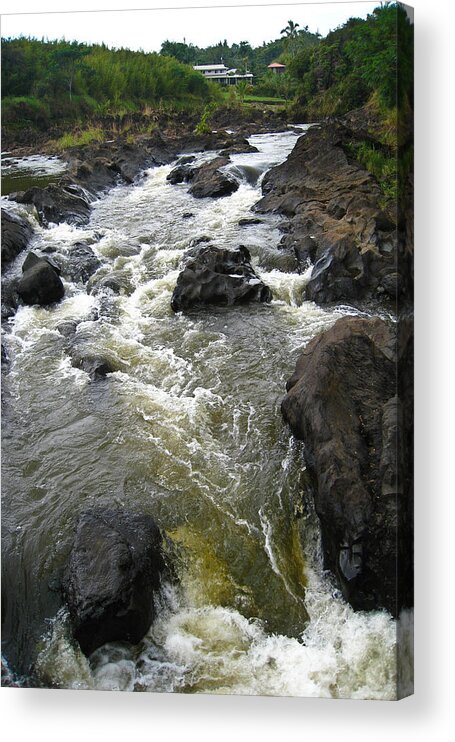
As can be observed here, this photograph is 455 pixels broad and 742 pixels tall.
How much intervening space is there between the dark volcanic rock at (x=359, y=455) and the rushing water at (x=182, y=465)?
0.16 meters

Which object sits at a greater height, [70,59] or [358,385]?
[70,59]

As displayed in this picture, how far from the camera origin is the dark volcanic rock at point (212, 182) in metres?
5.77

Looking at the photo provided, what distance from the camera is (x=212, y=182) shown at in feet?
19.5

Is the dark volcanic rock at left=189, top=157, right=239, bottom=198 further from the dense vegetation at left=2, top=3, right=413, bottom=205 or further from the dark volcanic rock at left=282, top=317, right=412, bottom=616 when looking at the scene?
the dark volcanic rock at left=282, top=317, right=412, bottom=616

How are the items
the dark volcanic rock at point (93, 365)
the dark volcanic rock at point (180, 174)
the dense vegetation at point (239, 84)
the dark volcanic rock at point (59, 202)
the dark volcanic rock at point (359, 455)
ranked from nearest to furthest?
the dark volcanic rock at point (359, 455), the dense vegetation at point (239, 84), the dark volcanic rock at point (93, 365), the dark volcanic rock at point (59, 202), the dark volcanic rock at point (180, 174)

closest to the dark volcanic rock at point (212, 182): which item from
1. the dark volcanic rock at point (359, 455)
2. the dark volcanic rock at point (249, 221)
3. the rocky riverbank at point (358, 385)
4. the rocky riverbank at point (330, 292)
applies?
the rocky riverbank at point (330, 292)

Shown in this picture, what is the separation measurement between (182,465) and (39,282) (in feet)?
6.65

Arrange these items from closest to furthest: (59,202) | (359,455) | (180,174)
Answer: (359,455), (180,174), (59,202)

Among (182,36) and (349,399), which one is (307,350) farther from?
(182,36)

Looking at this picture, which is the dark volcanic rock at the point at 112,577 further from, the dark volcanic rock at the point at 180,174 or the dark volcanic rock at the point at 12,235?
the dark volcanic rock at the point at 180,174

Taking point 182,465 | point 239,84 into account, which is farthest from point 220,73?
point 182,465

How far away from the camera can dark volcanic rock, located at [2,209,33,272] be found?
557cm

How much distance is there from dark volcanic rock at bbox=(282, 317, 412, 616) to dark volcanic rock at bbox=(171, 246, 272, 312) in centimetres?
95

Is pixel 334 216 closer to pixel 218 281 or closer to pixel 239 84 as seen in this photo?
pixel 218 281
